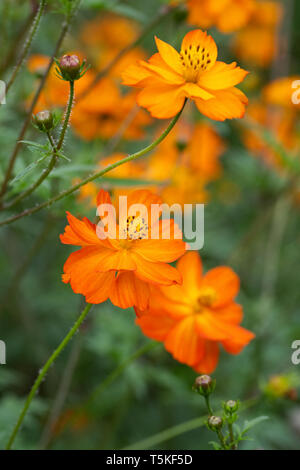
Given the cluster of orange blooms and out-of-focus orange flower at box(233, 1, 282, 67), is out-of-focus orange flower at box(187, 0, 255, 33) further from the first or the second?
out-of-focus orange flower at box(233, 1, 282, 67)

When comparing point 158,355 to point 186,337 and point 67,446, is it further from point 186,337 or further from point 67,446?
point 186,337

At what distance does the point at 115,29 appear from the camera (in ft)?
8.30

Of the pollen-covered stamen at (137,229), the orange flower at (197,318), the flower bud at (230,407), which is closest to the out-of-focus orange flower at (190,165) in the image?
the orange flower at (197,318)

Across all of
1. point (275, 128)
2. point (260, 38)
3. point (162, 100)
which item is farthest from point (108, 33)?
point (162, 100)

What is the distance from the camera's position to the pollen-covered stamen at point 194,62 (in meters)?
0.70

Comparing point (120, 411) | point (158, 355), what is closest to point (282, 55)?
point (158, 355)

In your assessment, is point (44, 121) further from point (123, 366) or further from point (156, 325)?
point (123, 366)

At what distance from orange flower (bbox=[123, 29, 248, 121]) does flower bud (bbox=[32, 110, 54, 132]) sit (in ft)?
0.31

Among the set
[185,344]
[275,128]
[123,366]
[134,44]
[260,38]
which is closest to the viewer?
[185,344]

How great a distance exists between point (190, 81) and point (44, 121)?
184mm

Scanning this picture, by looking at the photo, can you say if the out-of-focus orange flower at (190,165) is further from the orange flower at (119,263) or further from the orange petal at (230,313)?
the orange flower at (119,263)

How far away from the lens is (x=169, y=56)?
2.32 ft

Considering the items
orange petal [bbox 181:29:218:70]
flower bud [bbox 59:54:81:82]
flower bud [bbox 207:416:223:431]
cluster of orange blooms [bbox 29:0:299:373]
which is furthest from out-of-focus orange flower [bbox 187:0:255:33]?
flower bud [bbox 207:416:223:431]

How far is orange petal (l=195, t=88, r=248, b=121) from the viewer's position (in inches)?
25.9
